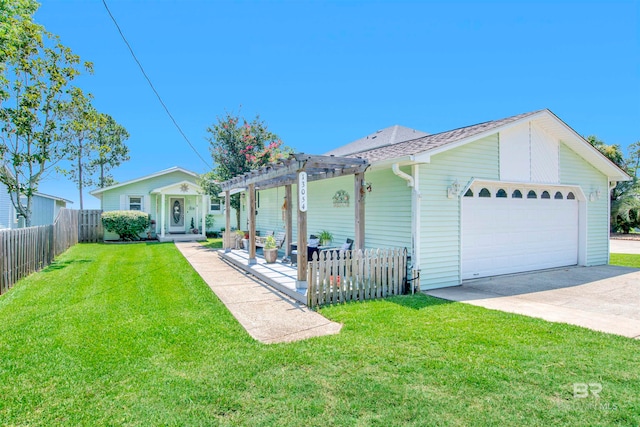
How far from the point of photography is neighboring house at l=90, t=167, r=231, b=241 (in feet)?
63.3

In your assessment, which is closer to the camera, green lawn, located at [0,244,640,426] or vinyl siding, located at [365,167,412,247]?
green lawn, located at [0,244,640,426]

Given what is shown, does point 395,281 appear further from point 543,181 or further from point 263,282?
point 543,181

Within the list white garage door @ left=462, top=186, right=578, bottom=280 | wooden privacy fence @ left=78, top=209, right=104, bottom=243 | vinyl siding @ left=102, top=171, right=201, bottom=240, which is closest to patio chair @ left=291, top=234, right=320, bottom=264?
white garage door @ left=462, top=186, right=578, bottom=280

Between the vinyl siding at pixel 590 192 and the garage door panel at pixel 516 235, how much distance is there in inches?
22.4

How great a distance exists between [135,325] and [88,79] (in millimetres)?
12239

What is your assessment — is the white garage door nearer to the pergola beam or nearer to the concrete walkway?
the pergola beam

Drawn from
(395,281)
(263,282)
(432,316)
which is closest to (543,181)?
(395,281)

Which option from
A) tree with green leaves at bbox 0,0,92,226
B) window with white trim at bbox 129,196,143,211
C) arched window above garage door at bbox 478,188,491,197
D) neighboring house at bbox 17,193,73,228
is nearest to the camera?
arched window above garage door at bbox 478,188,491,197

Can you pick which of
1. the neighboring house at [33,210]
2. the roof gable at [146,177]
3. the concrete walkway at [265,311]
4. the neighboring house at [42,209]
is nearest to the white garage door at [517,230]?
the concrete walkway at [265,311]

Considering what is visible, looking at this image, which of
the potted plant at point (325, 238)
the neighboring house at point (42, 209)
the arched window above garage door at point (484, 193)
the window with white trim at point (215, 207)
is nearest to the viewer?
the arched window above garage door at point (484, 193)

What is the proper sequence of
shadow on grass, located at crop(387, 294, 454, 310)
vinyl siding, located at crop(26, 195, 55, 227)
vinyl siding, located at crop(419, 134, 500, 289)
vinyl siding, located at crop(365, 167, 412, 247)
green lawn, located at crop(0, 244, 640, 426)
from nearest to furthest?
1. green lawn, located at crop(0, 244, 640, 426)
2. shadow on grass, located at crop(387, 294, 454, 310)
3. vinyl siding, located at crop(419, 134, 500, 289)
4. vinyl siding, located at crop(365, 167, 412, 247)
5. vinyl siding, located at crop(26, 195, 55, 227)

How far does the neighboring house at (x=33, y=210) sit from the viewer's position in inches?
615

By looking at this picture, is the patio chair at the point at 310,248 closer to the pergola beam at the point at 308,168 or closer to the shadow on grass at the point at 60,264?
the pergola beam at the point at 308,168

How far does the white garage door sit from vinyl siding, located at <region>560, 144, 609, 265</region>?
460mm
